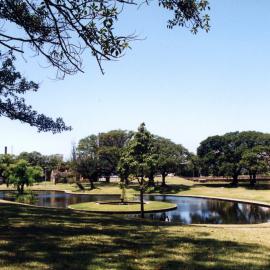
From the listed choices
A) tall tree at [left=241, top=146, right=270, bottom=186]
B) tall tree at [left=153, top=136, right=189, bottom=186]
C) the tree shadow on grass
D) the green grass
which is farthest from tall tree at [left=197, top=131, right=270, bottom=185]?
the tree shadow on grass

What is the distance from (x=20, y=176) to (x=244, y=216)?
32.7 meters

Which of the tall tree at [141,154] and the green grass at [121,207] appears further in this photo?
the green grass at [121,207]

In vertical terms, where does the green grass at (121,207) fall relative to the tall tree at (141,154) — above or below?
below

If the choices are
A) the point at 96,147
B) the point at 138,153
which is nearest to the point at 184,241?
the point at 138,153

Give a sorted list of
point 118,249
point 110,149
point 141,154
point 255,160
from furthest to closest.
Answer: point 110,149 → point 255,160 → point 141,154 → point 118,249

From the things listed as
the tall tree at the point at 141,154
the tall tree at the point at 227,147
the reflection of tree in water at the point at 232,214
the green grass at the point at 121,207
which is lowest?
the reflection of tree in water at the point at 232,214

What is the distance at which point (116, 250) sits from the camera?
9680 mm

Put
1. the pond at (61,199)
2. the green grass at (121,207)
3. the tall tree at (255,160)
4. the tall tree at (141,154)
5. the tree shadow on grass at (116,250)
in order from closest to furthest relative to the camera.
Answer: the tree shadow on grass at (116,250) < the tall tree at (141,154) < the green grass at (121,207) < the pond at (61,199) < the tall tree at (255,160)

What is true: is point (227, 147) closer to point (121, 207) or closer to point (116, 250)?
point (121, 207)

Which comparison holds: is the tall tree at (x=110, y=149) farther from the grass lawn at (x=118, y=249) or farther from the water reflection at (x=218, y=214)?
the grass lawn at (x=118, y=249)

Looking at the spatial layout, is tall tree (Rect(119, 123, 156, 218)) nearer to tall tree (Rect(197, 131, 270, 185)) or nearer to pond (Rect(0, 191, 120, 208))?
pond (Rect(0, 191, 120, 208))

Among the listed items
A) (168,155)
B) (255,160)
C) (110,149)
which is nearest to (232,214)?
(255,160)

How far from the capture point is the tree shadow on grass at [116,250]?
833 cm

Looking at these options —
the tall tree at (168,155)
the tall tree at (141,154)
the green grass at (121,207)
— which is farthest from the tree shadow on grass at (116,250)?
the tall tree at (168,155)
